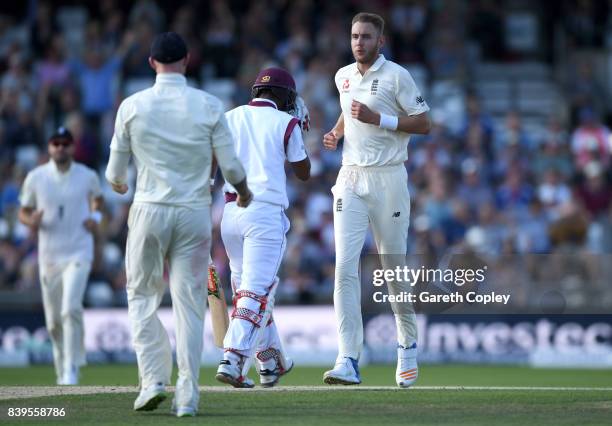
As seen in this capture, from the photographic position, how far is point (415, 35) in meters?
24.6

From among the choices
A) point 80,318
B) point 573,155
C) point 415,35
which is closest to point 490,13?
point 415,35

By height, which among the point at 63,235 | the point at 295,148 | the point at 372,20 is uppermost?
the point at 372,20

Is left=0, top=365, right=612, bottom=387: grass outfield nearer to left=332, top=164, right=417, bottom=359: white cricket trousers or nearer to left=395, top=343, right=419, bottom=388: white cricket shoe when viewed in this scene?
left=395, top=343, right=419, bottom=388: white cricket shoe

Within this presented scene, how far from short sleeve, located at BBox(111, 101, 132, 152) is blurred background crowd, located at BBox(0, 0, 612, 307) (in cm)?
995

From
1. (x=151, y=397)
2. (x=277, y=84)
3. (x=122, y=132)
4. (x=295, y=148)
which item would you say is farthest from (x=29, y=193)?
(x=151, y=397)

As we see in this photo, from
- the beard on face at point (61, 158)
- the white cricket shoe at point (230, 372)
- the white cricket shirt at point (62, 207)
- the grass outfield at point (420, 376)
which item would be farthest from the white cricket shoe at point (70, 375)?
the white cricket shoe at point (230, 372)

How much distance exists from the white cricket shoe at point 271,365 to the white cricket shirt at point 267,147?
4.26 ft

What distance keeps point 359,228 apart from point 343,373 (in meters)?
1.14

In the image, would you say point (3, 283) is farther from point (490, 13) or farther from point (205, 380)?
point (490, 13)

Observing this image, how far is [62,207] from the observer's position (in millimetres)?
15648

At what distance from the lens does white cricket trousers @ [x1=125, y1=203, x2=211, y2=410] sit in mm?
9500

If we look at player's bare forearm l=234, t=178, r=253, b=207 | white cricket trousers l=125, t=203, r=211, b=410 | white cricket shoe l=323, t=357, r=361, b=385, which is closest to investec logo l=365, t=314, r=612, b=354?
white cricket shoe l=323, t=357, r=361, b=385

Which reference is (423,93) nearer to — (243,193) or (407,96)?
(407,96)

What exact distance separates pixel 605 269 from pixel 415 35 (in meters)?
7.06
